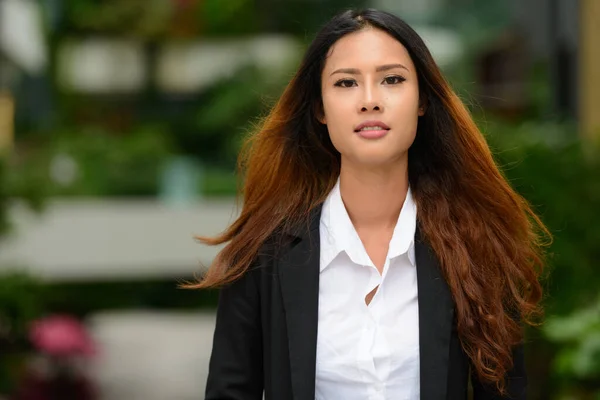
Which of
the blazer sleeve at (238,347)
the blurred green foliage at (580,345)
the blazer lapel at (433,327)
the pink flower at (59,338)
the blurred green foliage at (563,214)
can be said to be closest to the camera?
the blazer lapel at (433,327)

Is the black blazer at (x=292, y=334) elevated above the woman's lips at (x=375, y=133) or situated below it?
below

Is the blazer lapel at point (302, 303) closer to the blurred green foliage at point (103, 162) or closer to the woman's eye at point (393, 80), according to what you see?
the woman's eye at point (393, 80)

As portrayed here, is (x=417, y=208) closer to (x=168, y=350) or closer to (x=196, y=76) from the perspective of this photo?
(x=168, y=350)

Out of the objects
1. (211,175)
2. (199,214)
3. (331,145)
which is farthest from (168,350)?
(331,145)

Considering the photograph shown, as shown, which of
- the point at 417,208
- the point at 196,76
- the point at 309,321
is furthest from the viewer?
the point at 196,76

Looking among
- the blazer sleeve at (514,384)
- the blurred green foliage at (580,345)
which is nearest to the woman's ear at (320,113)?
the blazer sleeve at (514,384)

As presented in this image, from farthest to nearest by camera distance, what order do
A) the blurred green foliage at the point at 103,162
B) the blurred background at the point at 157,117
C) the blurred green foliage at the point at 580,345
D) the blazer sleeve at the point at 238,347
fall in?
the blurred green foliage at the point at 103,162
the blurred background at the point at 157,117
the blurred green foliage at the point at 580,345
the blazer sleeve at the point at 238,347

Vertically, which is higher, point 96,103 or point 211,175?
point 96,103

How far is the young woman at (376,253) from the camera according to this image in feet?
7.63

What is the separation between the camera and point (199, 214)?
11445 mm

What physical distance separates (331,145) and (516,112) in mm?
9137

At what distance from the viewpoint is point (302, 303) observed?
2348 mm

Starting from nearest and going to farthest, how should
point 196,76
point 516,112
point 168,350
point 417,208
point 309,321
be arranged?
1. point 309,321
2. point 417,208
3. point 168,350
4. point 516,112
5. point 196,76

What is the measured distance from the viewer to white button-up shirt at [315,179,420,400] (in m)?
2.31
